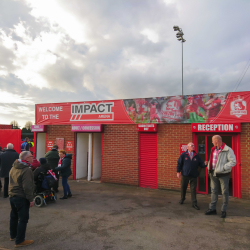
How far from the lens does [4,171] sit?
22.2 feet

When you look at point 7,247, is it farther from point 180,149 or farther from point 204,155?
point 204,155

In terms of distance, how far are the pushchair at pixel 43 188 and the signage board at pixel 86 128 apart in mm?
3404

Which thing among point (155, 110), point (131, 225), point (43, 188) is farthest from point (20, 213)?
point (155, 110)

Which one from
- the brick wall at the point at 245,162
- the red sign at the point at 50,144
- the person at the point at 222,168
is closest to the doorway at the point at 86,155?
the red sign at the point at 50,144

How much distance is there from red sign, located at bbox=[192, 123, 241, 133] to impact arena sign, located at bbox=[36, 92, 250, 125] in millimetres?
258

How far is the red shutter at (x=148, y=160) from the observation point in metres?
8.32

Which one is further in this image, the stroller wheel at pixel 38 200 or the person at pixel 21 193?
the stroller wheel at pixel 38 200

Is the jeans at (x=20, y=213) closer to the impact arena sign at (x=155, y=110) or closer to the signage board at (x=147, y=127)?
the signage board at (x=147, y=127)

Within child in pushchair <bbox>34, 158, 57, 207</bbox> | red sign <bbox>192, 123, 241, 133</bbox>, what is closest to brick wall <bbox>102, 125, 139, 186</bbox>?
red sign <bbox>192, 123, 241, 133</bbox>

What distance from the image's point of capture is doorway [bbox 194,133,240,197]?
711 centimetres

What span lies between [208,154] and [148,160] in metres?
2.41

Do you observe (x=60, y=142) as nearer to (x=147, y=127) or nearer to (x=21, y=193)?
(x=147, y=127)

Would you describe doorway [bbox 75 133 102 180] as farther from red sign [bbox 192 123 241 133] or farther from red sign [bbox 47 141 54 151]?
red sign [bbox 192 123 241 133]

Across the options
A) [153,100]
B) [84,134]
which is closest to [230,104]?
[153,100]
